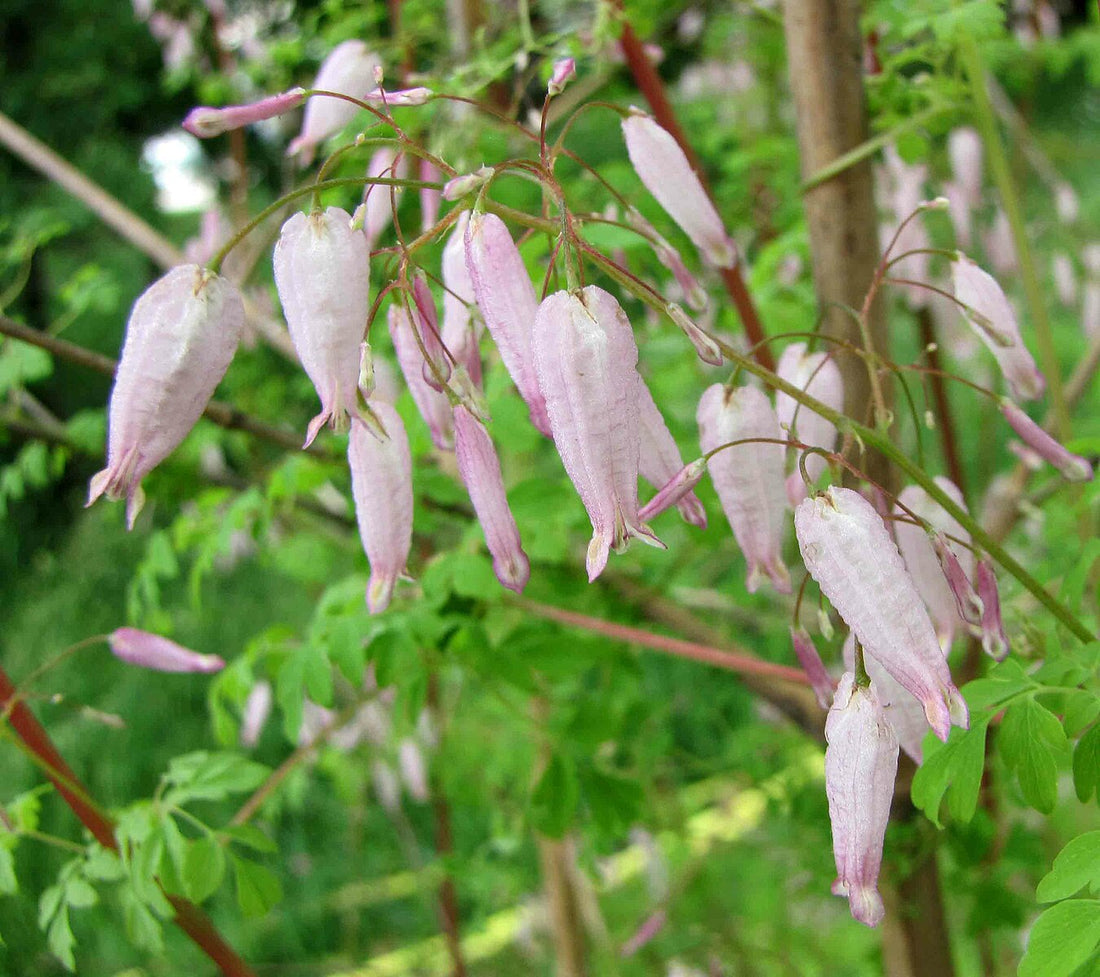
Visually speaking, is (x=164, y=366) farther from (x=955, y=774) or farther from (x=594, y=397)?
(x=955, y=774)

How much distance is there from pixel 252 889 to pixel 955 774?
1.47 feet

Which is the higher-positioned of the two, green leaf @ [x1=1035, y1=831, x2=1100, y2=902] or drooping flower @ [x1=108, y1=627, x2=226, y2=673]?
drooping flower @ [x1=108, y1=627, x2=226, y2=673]

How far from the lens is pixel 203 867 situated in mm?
677

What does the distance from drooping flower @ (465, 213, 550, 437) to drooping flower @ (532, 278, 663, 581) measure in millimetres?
27

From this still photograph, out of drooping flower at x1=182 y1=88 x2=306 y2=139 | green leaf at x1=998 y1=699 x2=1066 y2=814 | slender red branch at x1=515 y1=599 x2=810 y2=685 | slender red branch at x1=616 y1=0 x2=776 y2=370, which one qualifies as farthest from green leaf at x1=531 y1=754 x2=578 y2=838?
drooping flower at x1=182 y1=88 x2=306 y2=139

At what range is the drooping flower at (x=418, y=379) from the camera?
1.69 feet

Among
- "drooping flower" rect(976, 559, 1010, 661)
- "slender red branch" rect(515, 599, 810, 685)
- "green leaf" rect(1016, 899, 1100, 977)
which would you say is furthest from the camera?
"slender red branch" rect(515, 599, 810, 685)

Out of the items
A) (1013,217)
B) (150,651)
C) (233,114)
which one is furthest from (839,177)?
(150,651)

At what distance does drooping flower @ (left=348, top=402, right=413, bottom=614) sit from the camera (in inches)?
20.1

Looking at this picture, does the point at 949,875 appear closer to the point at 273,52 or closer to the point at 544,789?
the point at 544,789

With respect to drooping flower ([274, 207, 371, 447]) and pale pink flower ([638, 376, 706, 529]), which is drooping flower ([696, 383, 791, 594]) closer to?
pale pink flower ([638, 376, 706, 529])

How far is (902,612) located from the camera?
420 mm

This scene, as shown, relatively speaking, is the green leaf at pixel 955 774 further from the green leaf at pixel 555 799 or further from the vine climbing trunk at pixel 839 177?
the green leaf at pixel 555 799

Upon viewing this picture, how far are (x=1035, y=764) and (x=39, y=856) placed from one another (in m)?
1.60
